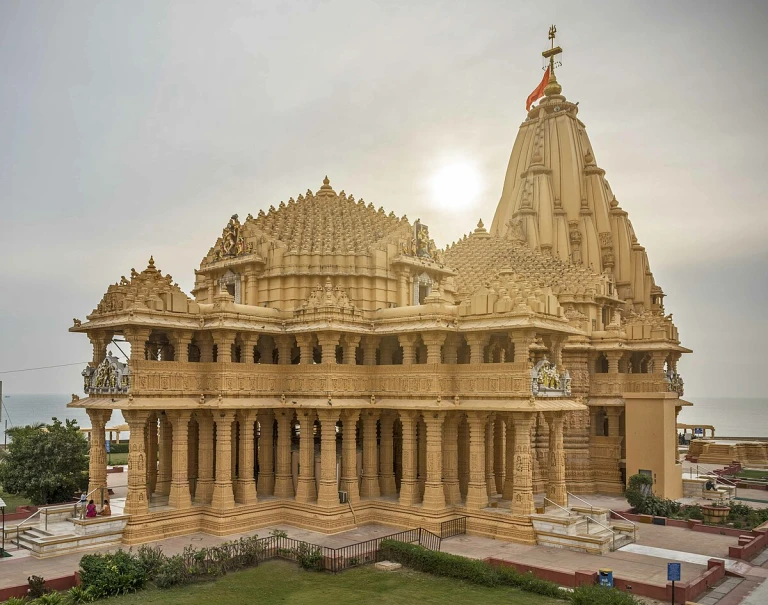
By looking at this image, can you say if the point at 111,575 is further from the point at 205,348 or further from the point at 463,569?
the point at 205,348

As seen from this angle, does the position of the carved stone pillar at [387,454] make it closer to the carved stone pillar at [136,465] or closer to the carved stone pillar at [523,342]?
the carved stone pillar at [523,342]

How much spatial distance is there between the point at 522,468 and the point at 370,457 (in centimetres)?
657

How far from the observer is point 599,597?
17.1 metres

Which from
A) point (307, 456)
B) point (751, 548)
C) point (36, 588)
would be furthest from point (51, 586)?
point (751, 548)

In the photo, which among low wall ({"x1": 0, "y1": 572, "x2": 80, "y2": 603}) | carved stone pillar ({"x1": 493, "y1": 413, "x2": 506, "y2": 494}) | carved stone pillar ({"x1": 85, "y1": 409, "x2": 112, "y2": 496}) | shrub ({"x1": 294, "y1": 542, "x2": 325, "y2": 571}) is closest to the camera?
low wall ({"x1": 0, "y1": 572, "x2": 80, "y2": 603})

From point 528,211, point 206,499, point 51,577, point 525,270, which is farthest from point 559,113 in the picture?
point 51,577

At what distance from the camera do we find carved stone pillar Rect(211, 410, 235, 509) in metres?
26.5

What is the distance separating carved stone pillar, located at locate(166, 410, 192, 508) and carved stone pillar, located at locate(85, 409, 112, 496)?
2353mm

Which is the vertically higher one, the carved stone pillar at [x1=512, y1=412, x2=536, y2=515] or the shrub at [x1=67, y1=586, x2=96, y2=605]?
the carved stone pillar at [x1=512, y1=412, x2=536, y2=515]

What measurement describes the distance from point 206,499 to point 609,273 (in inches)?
1185

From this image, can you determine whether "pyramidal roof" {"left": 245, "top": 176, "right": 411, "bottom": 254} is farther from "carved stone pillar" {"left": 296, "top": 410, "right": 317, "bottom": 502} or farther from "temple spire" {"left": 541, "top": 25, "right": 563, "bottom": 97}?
"temple spire" {"left": 541, "top": 25, "right": 563, "bottom": 97}

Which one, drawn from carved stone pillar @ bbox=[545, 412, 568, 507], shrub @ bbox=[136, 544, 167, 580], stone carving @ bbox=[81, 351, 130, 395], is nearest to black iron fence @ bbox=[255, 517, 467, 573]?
shrub @ bbox=[136, 544, 167, 580]

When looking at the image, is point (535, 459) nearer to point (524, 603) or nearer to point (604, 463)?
point (604, 463)

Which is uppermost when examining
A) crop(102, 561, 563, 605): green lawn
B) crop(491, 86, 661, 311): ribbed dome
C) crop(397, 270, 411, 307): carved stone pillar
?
crop(491, 86, 661, 311): ribbed dome
